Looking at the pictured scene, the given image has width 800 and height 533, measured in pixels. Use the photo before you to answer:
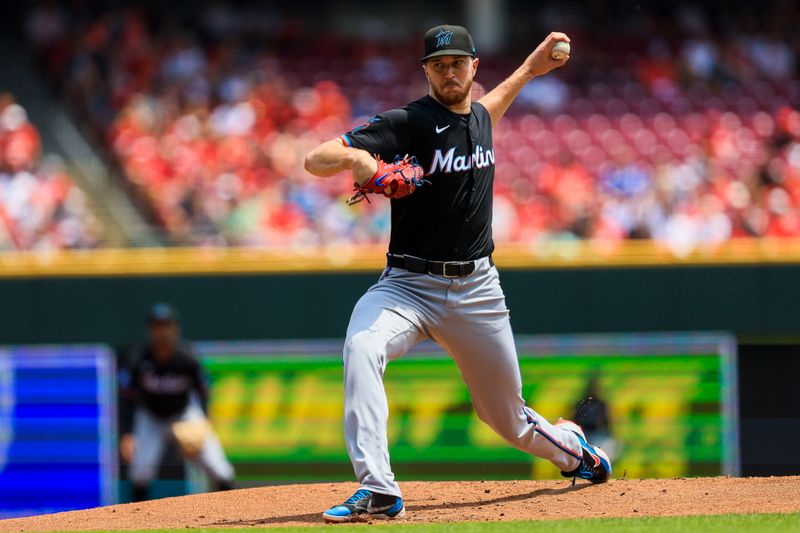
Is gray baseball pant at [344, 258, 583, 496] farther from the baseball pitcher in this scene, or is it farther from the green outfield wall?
the green outfield wall

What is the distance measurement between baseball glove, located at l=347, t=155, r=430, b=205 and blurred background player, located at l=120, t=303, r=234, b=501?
4.06 meters

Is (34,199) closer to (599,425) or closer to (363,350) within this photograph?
(599,425)

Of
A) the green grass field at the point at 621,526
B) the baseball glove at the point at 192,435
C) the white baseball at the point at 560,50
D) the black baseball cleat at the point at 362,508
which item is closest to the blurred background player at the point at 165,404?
the baseball glove at the point at 192,435

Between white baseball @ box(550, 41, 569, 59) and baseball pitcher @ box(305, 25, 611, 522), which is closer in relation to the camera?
baseball pitcher @ box(305, 25, 611, 522)

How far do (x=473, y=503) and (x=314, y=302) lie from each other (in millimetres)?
4451

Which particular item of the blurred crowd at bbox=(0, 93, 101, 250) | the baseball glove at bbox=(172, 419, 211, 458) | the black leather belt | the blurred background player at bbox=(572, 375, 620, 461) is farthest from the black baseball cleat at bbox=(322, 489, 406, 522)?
the blurred crowd at bbox=(0, 93, 101, 250)

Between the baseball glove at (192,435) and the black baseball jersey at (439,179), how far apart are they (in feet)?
12.2

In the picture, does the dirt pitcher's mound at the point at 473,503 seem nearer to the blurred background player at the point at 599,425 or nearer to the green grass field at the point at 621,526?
the green grass field at the point at 621,526

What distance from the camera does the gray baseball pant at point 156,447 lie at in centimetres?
829

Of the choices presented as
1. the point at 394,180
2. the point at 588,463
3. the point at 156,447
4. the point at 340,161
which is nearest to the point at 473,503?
the point at 588,463

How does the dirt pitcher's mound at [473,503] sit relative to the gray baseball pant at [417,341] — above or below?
below

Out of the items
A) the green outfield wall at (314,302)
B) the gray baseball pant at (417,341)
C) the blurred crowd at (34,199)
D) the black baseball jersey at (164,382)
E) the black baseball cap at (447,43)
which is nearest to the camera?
the gray baseball pant at (417,341)

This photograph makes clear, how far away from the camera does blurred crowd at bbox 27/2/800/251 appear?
1059 centimetres

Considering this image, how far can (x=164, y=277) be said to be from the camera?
380 inches
